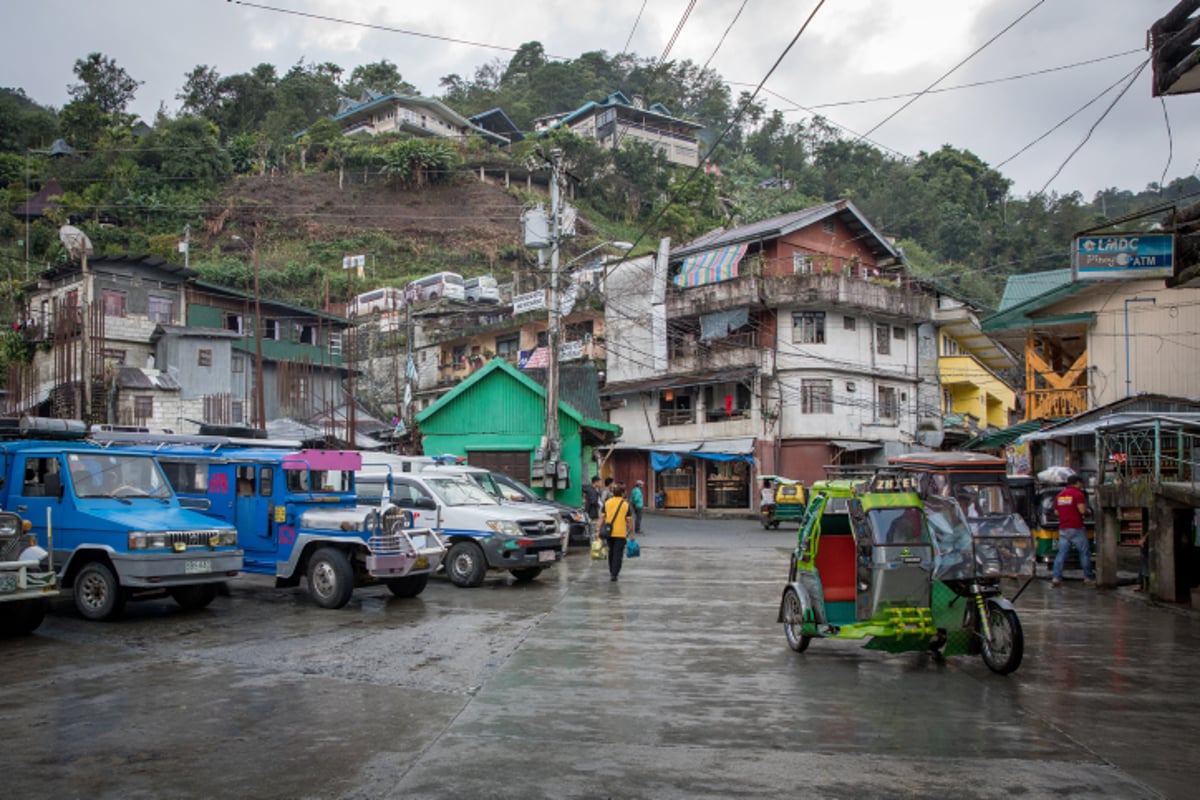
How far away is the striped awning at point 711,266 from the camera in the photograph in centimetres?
4059

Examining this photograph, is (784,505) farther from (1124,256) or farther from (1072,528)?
(1124,256)

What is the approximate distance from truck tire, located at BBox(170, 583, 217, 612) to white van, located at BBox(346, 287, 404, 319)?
41015mm

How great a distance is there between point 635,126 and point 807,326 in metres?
43.1

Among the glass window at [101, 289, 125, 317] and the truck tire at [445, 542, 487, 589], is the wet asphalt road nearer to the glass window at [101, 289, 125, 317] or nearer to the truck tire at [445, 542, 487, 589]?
the truck tire at [445, 542, 487, 589]

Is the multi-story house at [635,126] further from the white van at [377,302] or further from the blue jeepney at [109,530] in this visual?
the blue jeepney at [109,530]

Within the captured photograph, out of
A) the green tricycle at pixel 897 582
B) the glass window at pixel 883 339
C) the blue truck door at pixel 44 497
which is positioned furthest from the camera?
the glass window at pixel 883 339

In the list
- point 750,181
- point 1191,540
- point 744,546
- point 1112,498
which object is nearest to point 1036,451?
point 744,546

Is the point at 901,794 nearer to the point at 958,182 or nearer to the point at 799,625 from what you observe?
the point at 799,625

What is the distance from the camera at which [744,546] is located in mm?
23828

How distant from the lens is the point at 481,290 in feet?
173

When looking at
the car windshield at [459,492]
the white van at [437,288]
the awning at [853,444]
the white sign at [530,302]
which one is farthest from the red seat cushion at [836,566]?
the white van at [437,288]

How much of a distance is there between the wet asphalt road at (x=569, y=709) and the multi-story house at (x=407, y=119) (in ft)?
227

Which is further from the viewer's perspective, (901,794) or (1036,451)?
(1036,451)

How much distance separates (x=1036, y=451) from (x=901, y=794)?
23.0 metres
